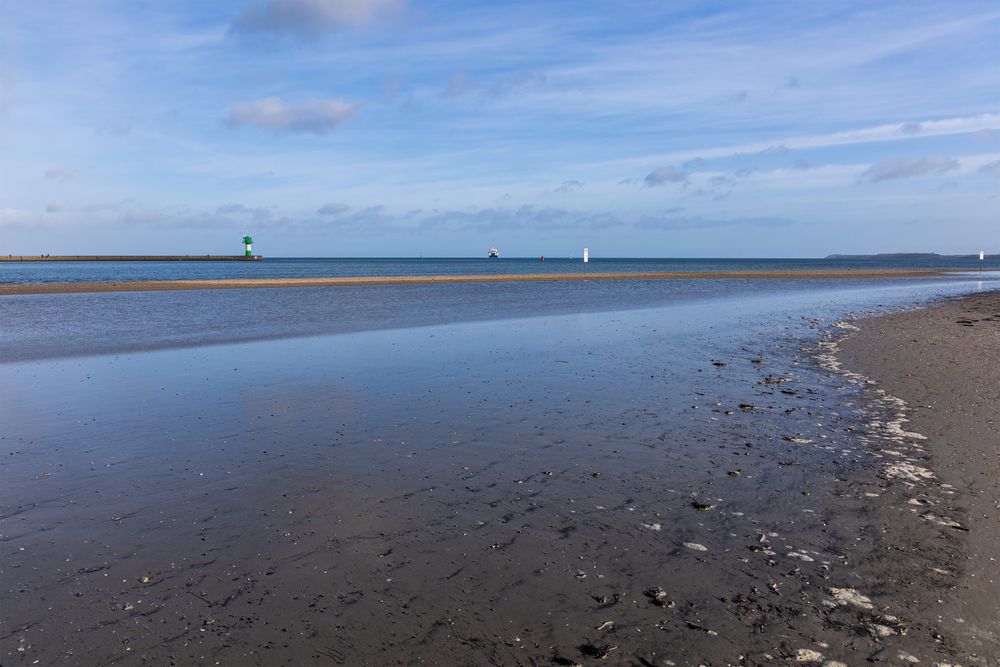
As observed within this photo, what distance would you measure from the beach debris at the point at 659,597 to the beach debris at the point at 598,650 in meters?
0.79

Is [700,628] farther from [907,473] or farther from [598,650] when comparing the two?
[907,473]

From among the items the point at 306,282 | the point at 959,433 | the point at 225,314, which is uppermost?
the point at 306,282

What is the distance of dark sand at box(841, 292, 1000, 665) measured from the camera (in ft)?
18.5

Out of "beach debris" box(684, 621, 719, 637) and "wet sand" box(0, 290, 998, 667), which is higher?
"wet sand" box(0, 290, 998, 667)

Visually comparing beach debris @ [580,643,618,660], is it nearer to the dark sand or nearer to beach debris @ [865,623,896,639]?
beach debris @ [865,623,896,639]

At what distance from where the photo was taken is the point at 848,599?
574cm

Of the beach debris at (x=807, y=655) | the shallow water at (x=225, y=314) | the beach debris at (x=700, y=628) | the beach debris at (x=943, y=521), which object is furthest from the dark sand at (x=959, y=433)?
the shallow water at (x=225, y=314)

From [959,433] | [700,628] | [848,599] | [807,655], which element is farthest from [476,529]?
[959,433]

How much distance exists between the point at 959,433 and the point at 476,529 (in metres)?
8.46

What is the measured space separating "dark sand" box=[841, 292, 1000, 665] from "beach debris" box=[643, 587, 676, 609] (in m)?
2.18

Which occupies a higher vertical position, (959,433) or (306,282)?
(306,282)

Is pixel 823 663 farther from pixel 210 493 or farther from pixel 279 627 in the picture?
pixel 210 493

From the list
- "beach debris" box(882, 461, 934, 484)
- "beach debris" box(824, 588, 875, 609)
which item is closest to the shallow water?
"beach debris" box(882, 461, 934, 484)

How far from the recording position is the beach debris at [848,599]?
565 centimetres
